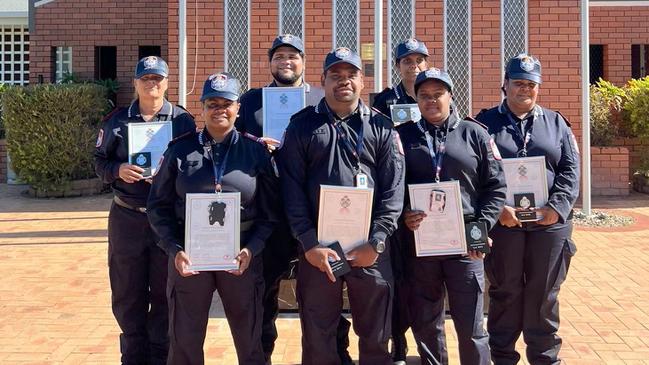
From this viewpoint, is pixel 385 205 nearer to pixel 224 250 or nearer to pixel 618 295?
pixel 224 250

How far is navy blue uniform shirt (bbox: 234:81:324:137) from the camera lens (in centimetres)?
439

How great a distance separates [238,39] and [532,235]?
22.8ft

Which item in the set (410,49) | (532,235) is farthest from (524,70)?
(532,235)

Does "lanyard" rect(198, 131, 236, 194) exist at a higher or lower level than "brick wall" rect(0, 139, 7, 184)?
lower

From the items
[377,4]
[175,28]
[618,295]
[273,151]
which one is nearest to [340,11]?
[377,4]

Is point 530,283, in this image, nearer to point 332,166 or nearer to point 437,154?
point 437,154

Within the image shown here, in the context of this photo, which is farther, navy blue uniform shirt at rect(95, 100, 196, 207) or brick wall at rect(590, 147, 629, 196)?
brick wall at rect(590, 147, 629, 196)

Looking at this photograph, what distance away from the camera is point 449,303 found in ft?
12.2

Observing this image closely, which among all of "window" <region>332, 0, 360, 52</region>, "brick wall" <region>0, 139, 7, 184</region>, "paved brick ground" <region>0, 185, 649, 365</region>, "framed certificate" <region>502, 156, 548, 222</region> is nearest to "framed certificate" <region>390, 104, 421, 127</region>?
"framed certificate" <region>502, 156, 548, 222</region>

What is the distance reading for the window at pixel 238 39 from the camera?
9812 mm

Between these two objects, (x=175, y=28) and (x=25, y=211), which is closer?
(x=175, y=28)

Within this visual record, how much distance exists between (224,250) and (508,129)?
1.88 m

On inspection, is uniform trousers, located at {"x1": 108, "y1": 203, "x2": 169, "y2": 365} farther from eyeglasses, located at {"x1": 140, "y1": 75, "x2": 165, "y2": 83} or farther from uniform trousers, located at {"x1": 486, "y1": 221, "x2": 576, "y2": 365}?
uniform trousers, located at {"x1": 486, "y1": 221, "x2": 576, "y2": 365}

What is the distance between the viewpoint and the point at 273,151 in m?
3.79
